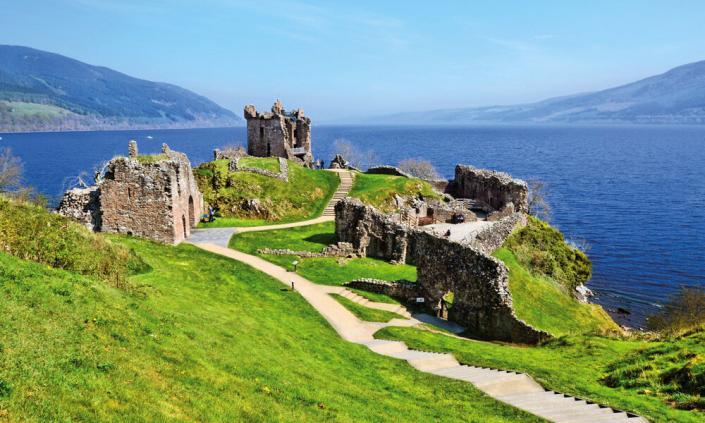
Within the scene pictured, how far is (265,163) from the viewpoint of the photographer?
65.4 m

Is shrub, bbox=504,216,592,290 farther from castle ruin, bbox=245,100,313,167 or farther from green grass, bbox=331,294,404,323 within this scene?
castle ruin, bbox=245,100,313,167

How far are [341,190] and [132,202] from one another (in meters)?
29.8

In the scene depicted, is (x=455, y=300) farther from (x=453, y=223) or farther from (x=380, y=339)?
(x=453, y=223)

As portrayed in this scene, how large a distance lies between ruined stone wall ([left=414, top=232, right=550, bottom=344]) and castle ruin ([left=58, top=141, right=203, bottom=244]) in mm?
20260

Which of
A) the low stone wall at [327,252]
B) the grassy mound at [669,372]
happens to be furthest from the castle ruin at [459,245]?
the grassy mound at [669,372]

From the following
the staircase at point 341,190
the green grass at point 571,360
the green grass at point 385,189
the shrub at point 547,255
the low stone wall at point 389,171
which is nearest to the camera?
the green grass at point 571,360

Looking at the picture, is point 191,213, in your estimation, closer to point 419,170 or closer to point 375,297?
point 375,297

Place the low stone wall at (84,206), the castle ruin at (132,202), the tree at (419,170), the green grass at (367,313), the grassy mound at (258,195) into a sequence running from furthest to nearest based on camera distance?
the tree at (419,170), the grassy mound at (258,195), the low stone wall at (84,206), the castle ruin at (132,202), the green grass at (367,313)

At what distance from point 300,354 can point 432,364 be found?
21.9ft

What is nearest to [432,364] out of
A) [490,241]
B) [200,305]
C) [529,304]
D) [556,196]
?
[200,305]

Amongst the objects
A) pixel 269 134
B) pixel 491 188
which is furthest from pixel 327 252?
pixel 269 134

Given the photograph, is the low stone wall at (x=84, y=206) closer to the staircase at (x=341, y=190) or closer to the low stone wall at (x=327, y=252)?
the low stone wall at (x=327, y=252)

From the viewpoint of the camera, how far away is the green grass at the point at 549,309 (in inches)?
1326

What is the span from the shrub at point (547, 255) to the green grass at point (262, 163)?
100 ft
